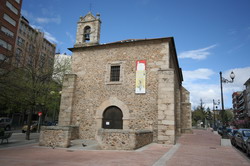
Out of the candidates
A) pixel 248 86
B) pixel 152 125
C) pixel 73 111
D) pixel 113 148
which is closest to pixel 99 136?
pixel 113 148

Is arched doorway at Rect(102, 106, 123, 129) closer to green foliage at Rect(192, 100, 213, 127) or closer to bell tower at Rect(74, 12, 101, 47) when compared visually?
bell tower at Rect(74, 12, 101, 47)

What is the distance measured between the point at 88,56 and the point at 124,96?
4.64 meters

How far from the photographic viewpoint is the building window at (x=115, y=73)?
46.1 ft

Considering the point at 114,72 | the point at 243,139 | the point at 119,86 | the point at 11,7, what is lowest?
the point at 243,139

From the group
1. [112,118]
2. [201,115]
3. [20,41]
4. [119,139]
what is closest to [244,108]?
[201,115]

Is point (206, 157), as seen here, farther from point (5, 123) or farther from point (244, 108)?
point (244, 108)

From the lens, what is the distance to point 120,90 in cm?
1351

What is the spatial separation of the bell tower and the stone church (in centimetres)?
8

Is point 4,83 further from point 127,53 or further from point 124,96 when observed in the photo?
point 127,53

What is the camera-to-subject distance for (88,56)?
15188mm

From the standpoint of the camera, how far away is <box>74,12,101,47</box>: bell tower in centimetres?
1591

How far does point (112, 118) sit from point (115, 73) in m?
3.34

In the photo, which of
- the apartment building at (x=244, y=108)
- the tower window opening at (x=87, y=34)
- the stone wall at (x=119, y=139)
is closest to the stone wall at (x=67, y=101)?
the tower window opening at (x=87, y=34)

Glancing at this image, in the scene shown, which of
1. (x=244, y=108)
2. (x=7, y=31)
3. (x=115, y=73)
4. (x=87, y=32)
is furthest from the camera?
(x=244, y=108)
